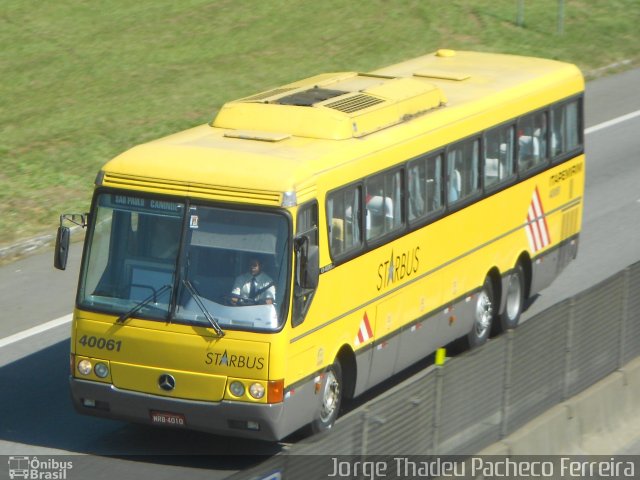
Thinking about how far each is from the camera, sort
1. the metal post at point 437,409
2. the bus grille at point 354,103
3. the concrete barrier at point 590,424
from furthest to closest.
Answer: the bus grille at point 354,103, the concrete barrier at point 590,424, the metal post at point 437,409

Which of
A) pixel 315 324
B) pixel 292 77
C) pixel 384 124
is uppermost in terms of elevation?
pixel 384 124

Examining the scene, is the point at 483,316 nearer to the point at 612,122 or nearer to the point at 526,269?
the point at 526,269

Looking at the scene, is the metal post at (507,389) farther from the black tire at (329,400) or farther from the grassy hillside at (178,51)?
the grassy hillside at (178,51)

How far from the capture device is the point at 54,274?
18.4 m

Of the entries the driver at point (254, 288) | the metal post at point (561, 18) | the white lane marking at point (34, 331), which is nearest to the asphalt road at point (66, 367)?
the white lane marking at point (34, 331)

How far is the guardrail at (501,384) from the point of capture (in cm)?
918

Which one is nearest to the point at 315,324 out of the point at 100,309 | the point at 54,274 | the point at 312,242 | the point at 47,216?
the point at 312,242

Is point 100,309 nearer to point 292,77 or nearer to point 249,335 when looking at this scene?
point 249,335

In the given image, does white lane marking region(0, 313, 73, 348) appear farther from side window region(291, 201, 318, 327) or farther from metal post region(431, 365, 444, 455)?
metal post region(431, 365, 444, 455)

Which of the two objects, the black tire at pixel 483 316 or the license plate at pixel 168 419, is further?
the black tire at pixel 483 316

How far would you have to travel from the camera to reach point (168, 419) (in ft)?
39.0

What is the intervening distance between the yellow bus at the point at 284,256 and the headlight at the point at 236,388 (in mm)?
13

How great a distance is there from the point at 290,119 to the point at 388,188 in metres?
1.18

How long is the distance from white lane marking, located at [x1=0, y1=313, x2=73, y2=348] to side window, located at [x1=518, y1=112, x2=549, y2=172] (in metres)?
5.73
